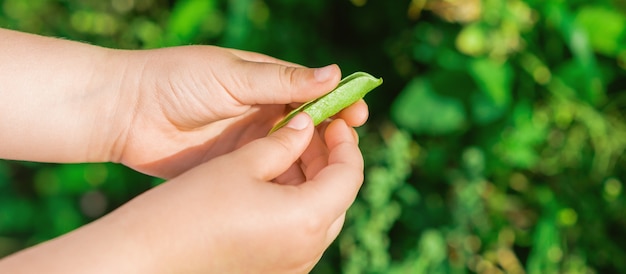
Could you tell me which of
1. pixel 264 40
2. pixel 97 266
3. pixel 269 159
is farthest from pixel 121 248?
pixel 264 40

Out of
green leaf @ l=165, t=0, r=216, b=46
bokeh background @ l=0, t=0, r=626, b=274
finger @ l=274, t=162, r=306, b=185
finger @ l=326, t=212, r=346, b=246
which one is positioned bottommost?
bokeh background @ l=0, t=0, r=626, b=274

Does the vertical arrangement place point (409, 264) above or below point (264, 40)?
below

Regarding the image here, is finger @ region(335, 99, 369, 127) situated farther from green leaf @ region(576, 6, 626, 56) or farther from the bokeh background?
green leaf @ region(576, 6, 626, 56)

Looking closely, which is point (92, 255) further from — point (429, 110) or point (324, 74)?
point (429, 110)

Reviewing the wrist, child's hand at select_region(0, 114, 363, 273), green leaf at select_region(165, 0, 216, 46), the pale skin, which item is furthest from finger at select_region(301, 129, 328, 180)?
green leaf at select_region(165, 0, 216, 46)

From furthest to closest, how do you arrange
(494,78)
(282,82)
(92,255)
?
(494,78), (282,82), (92,255)

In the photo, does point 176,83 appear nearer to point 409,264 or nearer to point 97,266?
point 97,266

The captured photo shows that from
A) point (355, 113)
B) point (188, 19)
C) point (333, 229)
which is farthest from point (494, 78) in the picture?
point (188, 19)
